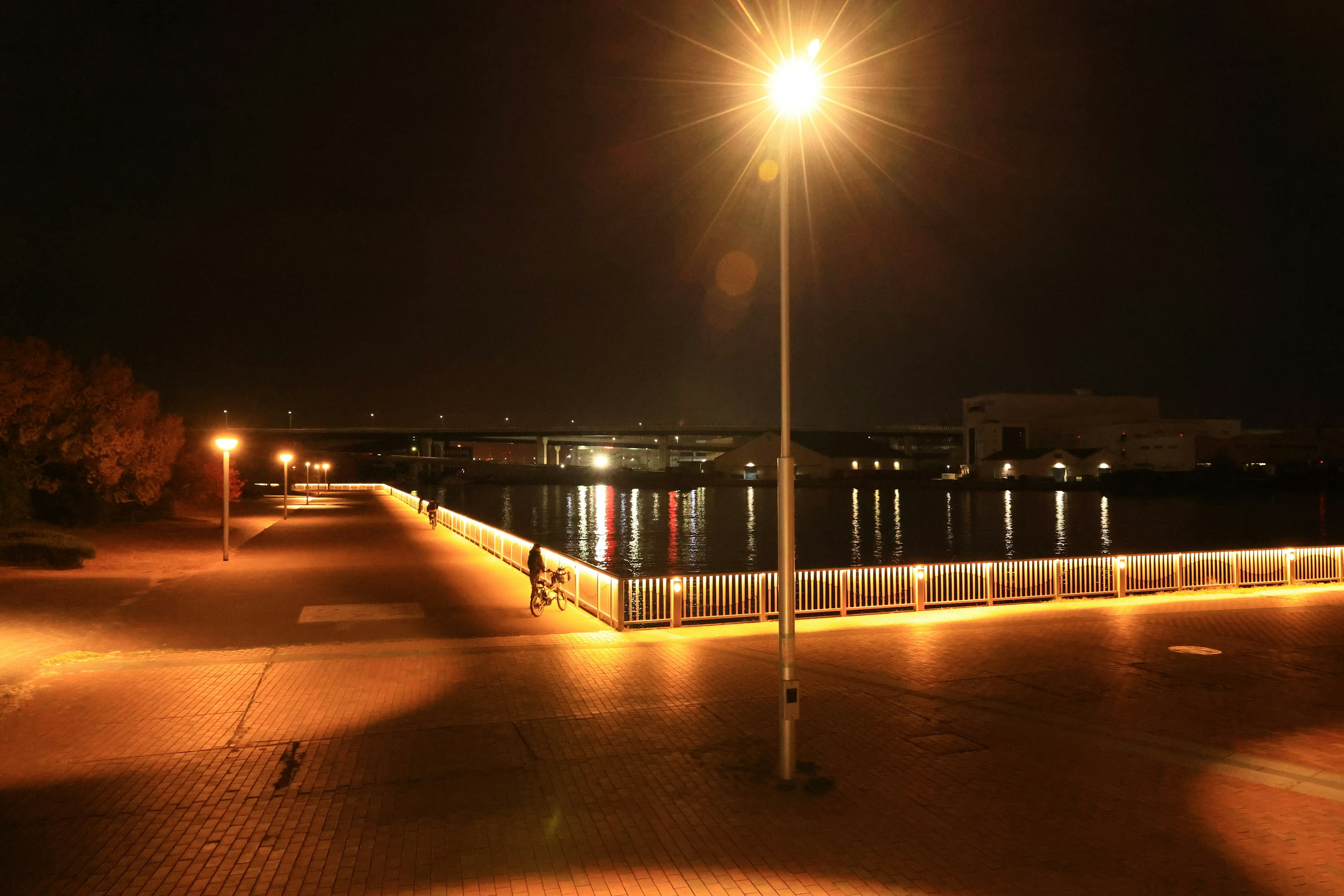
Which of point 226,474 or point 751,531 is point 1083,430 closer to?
point 751,531

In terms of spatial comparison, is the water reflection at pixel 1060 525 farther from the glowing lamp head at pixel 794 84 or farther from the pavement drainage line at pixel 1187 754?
the glowing lamp head at pixel 794 84

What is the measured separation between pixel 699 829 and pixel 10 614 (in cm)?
1482

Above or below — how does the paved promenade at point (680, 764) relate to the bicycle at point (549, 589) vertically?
below

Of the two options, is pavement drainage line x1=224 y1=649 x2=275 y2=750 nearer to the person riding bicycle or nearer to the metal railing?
the person riding bicycle

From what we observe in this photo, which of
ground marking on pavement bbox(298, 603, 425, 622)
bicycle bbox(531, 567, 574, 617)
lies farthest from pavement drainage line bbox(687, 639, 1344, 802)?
ground marking on pavement bbox(298, 603, 425, 622)

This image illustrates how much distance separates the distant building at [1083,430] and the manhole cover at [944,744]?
4864 inches

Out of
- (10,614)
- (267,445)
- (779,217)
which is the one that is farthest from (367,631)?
(267,445)

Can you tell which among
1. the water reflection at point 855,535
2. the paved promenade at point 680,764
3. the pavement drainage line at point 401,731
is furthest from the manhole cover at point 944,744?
the water reflection at point 855,535

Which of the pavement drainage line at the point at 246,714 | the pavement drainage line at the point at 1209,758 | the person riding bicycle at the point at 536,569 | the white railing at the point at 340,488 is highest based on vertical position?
the white railing at the point at 340,488

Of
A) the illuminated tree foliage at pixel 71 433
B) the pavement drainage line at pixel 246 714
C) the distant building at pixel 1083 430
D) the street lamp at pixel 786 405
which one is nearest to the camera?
the street lamp at pixel 786 405

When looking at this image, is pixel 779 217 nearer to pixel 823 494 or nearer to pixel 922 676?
pixel 922 676

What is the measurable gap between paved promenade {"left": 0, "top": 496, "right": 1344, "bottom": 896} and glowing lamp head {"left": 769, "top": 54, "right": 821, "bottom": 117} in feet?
18.7

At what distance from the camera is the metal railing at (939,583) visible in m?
16.0

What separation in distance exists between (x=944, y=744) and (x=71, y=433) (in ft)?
109
